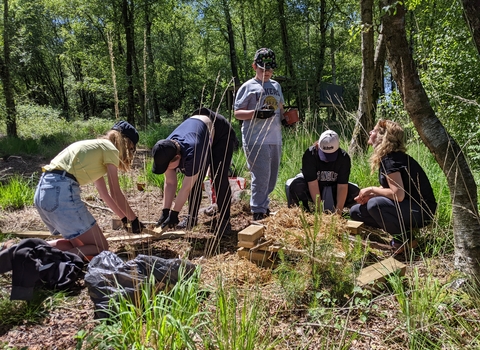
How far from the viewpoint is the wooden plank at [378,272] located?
77.3 inches

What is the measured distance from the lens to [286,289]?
1929 millimetres

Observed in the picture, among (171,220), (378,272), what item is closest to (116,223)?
(171,220)

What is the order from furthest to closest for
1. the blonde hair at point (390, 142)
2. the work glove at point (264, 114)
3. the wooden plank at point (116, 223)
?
the wooden plank at point (116, 223)
the work glove at point (264, 114)
the blonde hair at point (390, 142)

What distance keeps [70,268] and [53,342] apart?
57 centimetres

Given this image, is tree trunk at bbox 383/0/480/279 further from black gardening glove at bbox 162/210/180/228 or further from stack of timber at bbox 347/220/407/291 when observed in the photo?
black gardening glove at bbox 162/210/180/228

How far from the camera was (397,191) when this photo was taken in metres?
2.53

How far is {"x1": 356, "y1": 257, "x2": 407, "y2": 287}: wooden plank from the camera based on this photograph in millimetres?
1963

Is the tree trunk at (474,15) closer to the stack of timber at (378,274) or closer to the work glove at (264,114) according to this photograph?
the stack of timber at (378,274)

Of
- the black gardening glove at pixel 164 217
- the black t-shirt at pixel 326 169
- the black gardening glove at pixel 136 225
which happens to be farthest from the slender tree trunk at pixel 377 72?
the black gardening glove at pixel 136 225

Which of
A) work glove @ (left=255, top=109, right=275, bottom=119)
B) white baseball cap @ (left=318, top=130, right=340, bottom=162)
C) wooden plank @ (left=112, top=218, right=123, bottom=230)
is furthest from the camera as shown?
wooden plank @ (left=112, top=218, right=123, bottom=230)

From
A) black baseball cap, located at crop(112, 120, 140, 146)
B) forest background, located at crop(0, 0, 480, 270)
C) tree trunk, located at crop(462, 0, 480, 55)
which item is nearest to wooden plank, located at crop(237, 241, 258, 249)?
forest background, located at crop(0, 0, 480, 270)

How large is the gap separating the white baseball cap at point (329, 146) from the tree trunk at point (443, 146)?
1.04 meters

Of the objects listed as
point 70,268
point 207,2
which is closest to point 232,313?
point 70,268

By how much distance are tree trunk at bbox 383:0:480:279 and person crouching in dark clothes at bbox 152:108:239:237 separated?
1193mm
